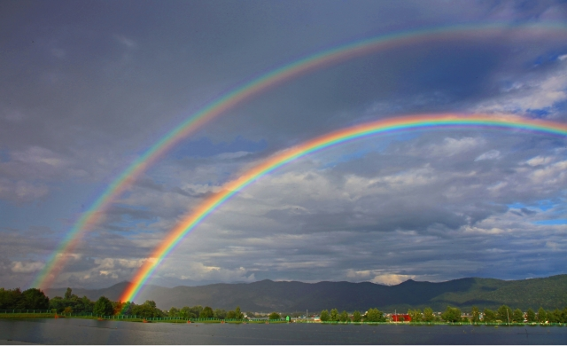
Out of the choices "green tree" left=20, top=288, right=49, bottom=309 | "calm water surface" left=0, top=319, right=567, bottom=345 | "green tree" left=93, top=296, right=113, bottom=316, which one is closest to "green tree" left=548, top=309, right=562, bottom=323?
"calm water surface" left=0, top=319, right=567, bottom=345

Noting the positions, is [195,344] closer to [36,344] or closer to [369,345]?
[36,344]

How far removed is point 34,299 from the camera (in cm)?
17400

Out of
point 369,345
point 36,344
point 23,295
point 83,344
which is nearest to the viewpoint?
point 36,344

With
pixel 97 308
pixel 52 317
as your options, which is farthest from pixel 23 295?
pixel 97 308

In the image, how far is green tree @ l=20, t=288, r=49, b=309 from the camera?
172m

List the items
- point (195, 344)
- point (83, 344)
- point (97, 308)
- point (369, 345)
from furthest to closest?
point (97, 308)
point (369, 345)
point (195, 344)
point (83, 344)

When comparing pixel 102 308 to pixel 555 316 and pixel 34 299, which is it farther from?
Result: pixel 555 316

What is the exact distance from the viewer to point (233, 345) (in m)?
81.0

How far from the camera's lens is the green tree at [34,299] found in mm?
171500

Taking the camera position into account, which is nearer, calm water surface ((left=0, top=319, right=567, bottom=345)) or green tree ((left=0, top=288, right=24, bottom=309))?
calm water surface ((left=0, top=319, right=567, bottom=345))

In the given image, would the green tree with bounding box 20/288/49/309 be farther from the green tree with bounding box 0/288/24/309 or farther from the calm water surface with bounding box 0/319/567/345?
the calm water surface with bounding box 0/319/567/345

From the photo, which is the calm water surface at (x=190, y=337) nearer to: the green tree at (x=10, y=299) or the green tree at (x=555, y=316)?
the green tree at (x=10, y=299)

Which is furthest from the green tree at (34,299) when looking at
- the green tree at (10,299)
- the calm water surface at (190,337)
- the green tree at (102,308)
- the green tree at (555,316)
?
the green tree at (555,316)

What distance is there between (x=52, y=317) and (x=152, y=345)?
13662 cm
